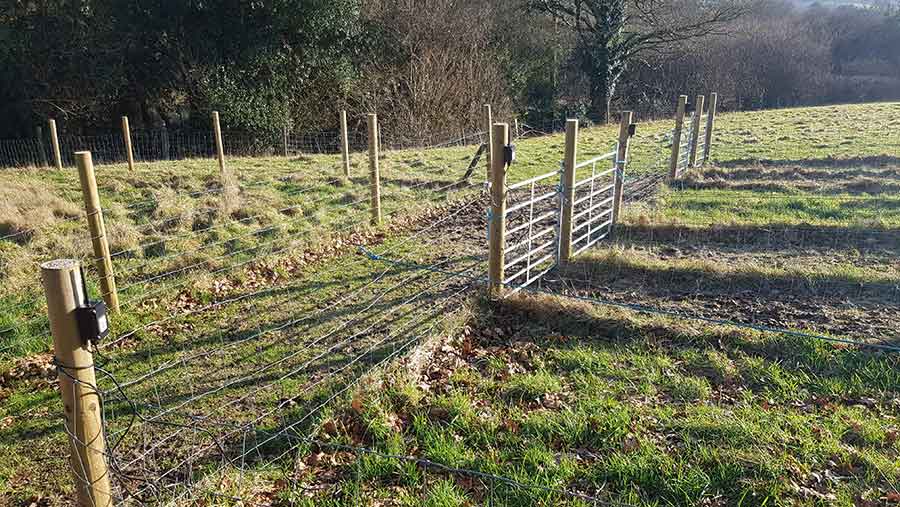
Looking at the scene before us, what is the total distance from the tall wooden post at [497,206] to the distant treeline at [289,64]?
1567cm

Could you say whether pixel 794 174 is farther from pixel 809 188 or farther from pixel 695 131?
pixel 695 131

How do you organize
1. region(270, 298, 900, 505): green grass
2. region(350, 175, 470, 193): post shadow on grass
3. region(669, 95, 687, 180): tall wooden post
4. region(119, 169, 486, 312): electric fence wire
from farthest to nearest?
region(350, 175, 470, 193): post shadow on grass
region(669, 95, 687, 180): tall wooden post
region(119, 169, 486, 312): electric fence wire
region(270, 298, 900, 505): green grass


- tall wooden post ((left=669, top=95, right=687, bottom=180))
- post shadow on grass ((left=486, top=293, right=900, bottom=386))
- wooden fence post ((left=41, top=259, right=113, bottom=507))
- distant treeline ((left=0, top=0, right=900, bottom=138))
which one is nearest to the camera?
wooden fence post ((left=41, top=259, right=113, bottom=507))

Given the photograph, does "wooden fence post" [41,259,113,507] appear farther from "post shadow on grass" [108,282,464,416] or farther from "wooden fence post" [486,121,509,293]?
"wooden fence post" [486,121,509,293]

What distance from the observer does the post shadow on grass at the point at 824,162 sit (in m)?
13.0

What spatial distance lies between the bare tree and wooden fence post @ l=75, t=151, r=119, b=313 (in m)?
23.5

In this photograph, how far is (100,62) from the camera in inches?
702

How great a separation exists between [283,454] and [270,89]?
59.7 feet

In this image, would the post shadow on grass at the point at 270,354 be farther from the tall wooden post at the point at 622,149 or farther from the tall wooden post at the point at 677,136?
the tall wooden post at the point at 677,136

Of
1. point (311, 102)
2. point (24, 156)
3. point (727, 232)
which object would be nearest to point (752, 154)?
point (727, 232)

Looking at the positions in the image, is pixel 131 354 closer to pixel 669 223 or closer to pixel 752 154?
pixel 669 223

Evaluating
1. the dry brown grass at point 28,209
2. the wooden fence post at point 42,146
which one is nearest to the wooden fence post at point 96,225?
the dry brown grass at point 28,209

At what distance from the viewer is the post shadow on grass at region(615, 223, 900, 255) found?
755 centimetres

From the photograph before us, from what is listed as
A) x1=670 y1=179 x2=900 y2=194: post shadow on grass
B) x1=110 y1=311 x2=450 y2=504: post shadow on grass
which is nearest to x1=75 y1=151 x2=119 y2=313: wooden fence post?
x1=110 y1=311 x2=450 y2=504: post shadow on grass
